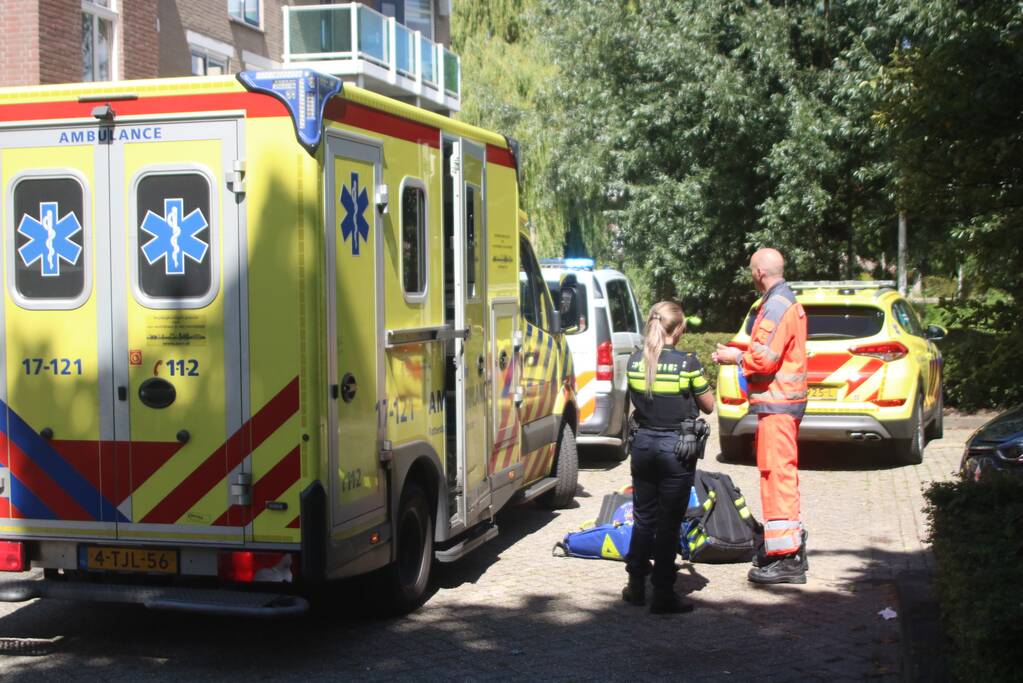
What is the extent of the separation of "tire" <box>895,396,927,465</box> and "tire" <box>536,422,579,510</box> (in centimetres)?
374

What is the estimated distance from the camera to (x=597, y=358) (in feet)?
40.1

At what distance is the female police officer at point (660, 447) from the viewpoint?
7.04m

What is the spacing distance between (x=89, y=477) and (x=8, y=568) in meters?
0.58

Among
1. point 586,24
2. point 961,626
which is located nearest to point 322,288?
point 961,626

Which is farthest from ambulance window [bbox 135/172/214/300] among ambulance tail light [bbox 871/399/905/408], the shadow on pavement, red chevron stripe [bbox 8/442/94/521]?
ambulance tail light [bbox 871/399/905/408]

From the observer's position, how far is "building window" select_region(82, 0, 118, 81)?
18281mm

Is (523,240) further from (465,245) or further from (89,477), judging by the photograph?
(89,477)

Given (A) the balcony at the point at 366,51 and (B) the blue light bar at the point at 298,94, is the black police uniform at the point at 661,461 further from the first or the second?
(A) the balcony at the point at 366,51

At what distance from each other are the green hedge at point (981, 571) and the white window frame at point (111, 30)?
1552cm

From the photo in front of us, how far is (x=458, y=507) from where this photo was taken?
761 centimetres

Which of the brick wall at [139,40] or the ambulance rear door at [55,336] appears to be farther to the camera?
the brick wall at [139,40]

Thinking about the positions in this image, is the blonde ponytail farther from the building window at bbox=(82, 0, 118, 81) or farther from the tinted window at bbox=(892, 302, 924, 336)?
the building window at bbox=(82, 0, 118, 81)

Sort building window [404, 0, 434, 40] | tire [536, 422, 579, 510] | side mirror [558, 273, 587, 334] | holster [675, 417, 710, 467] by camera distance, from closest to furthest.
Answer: holster [675, 417, 710, 467] < side mirror [558, 273, 587, 334] < tire [536, 422, 579, 510] < building window [404, 0, 434, 40]

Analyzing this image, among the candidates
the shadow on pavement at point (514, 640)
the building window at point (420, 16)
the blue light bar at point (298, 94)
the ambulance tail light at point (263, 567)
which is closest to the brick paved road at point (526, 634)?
the shadow on pavement at point (514, 640)
